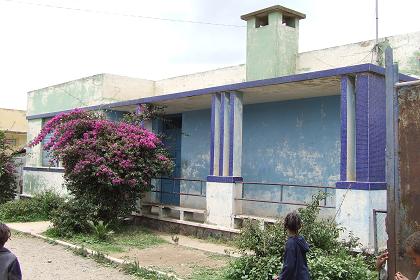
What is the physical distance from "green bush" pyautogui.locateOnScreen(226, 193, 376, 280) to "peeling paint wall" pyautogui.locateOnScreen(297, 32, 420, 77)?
4759mm

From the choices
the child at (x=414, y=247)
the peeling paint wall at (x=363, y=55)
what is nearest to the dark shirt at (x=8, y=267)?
the child at (x=414, y=247)

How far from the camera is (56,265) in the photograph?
8.48 m

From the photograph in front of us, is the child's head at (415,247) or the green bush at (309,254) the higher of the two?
the child's head at (415,247)

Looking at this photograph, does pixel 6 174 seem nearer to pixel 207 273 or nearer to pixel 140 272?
pixel 140 272

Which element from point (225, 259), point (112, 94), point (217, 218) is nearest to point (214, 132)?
point (217, 218)

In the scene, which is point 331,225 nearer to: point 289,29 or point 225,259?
point 225,259

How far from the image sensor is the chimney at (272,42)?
41.2 feet

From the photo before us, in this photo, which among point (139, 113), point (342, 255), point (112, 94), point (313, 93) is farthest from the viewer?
point (112, 94)

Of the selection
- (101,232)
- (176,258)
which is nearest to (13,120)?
(101,232)

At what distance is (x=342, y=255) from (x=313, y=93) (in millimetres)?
4696

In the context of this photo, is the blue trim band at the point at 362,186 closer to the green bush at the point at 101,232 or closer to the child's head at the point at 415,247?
the child's head at the point at 415,247

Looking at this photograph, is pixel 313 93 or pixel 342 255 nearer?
pixel 342 255

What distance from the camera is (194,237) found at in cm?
1136

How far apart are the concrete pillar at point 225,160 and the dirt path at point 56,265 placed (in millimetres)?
3263
